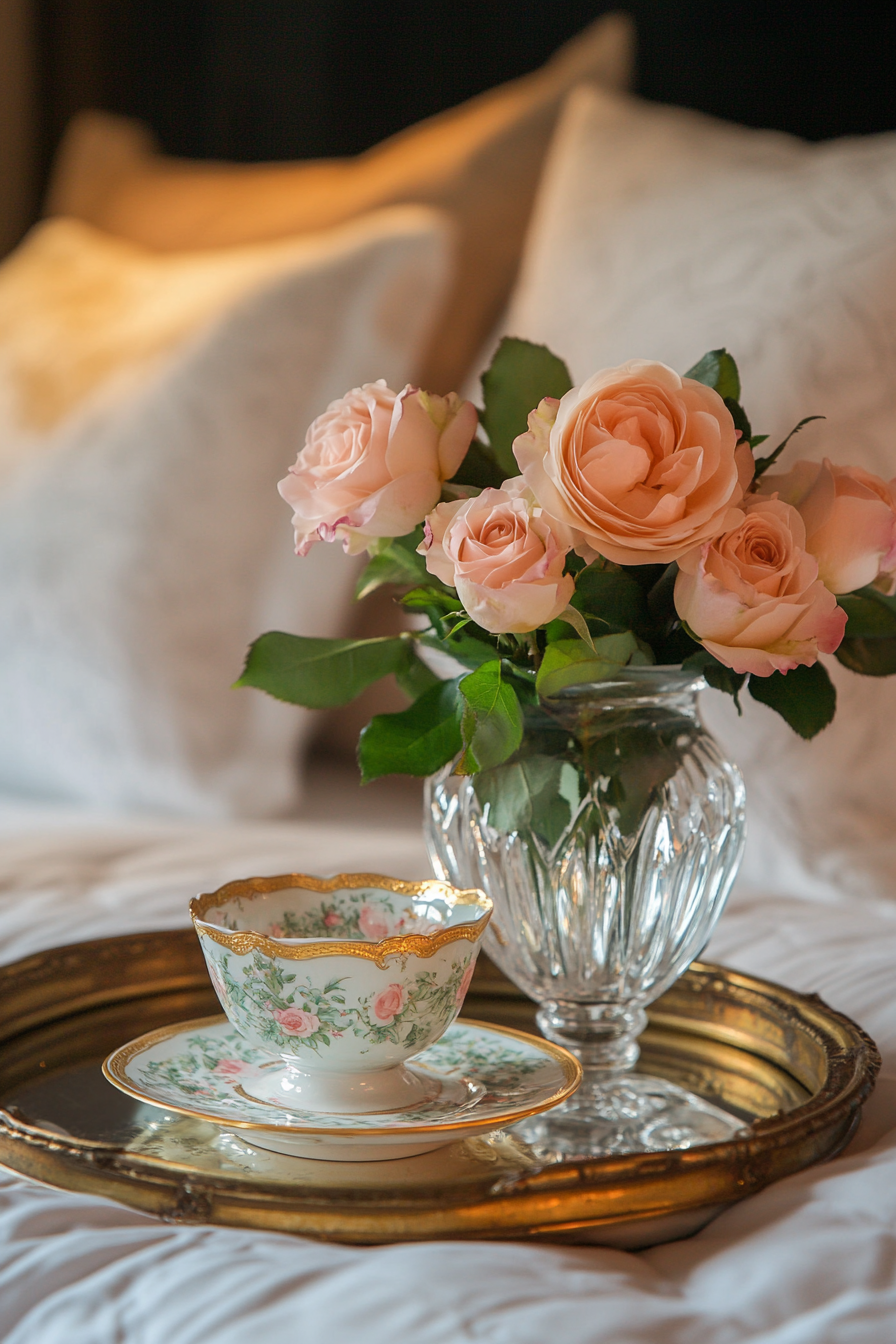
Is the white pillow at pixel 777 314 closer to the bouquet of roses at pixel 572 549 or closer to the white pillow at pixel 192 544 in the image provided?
the white pillow at pixel 192 544

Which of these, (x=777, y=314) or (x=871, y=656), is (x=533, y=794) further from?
(x=777, y=314)

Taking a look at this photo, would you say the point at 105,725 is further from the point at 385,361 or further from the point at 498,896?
the point at 498,896

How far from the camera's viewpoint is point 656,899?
1.87ft

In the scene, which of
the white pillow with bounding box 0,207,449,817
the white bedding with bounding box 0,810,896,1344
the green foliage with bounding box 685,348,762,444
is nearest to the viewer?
the white bedding with bounding box 0,810,896,1344

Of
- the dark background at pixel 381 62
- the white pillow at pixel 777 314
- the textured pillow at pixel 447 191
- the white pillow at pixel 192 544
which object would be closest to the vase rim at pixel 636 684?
the white pillow at pixel 777 314

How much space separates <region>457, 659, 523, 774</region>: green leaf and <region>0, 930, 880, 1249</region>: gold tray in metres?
0.15

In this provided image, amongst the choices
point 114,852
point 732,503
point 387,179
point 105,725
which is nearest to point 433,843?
point 732,503

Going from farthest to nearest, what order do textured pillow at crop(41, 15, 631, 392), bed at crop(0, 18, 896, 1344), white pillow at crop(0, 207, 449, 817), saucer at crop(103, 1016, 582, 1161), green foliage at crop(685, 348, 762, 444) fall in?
textured pillow at crop(41, 15, 631, 392) < white pillow at crop(0, 207, 449, 817) < bed at crop(0, 18, 896, 1344) < green foliage at crop(685, 348, 762, 444) < saucer at crop(103, 1016, 582, 1161)

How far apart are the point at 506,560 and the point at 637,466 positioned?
6 cm

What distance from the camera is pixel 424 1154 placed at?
491 mm

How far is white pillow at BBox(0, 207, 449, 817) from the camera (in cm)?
113

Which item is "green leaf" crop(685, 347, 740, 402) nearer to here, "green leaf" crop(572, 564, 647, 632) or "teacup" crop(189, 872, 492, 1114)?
"green leaf" crop(572, 564, 647, 632)

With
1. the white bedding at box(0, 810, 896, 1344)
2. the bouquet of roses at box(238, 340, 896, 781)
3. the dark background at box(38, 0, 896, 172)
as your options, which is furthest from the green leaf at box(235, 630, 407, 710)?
the dark background at box(38, 0, 896, 172)

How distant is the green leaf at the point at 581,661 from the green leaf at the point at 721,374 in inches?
5.1
